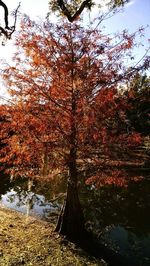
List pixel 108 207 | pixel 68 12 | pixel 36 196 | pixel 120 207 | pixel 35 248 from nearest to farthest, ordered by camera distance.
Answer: pixel 35 248 < pixel 68 12 < pixel 120 207 < pixel 108 207 < pixel 36 196

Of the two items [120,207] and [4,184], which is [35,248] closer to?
A: [120,207]

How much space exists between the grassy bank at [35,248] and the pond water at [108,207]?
6.84ft

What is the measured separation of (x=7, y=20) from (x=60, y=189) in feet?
53.2

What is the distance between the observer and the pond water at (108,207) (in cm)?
1487

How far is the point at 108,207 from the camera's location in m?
20.9

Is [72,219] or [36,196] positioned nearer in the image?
[72,219]

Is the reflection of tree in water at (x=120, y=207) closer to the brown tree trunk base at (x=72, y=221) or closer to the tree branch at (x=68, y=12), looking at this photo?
the brown tree trunk base at (x=72, y=221)

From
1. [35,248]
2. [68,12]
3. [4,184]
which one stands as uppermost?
[68,12]

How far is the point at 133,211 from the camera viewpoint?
65.1 ft

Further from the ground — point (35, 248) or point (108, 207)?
point (108, 207)

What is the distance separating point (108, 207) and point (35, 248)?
33.1ft

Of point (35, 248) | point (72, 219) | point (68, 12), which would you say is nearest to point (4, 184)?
point (72, 219)

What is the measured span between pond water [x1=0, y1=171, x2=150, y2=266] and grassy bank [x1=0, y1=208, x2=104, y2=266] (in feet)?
6.84

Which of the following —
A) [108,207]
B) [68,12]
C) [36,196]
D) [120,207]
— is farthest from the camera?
[36,196]
